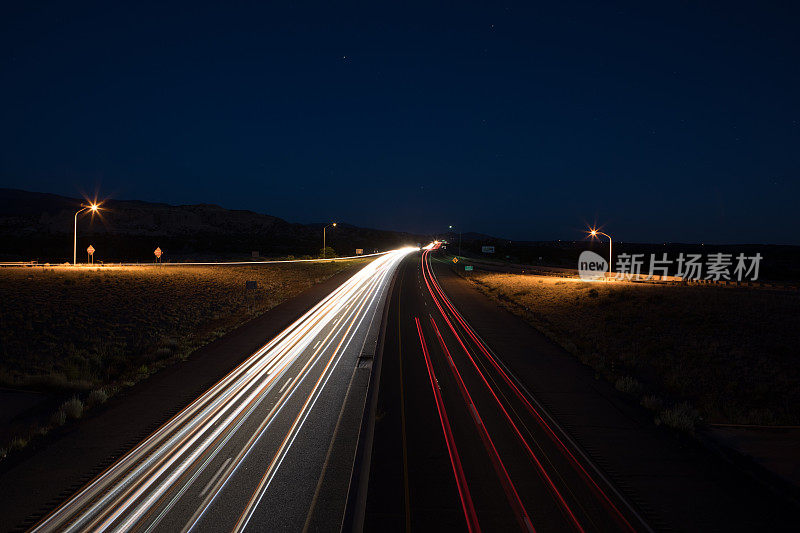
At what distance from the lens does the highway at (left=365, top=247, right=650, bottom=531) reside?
798 centimetres

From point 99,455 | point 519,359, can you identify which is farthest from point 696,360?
point 99,455

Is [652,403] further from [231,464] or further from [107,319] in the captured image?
[107,319]

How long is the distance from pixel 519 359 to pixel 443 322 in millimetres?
7931

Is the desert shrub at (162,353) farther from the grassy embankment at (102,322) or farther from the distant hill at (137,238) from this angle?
the distant hill at (137,238)

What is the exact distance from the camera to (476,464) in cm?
977

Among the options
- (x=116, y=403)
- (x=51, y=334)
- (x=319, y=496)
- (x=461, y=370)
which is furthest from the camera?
(x=51, y=334)

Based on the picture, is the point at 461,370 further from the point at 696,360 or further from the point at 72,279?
the point at 72,279

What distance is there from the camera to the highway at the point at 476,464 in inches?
314

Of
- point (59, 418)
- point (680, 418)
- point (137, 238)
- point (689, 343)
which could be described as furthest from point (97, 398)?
point (137, 238)

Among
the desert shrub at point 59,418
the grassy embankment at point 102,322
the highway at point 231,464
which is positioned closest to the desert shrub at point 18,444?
the grassy embankment at point 102,322

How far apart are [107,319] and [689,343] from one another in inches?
1281

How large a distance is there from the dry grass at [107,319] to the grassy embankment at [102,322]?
43mm

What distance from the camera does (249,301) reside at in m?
33.2

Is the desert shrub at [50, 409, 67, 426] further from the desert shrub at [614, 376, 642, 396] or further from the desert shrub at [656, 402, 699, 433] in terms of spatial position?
the desert shrub at [614, 376, 642, 396]
